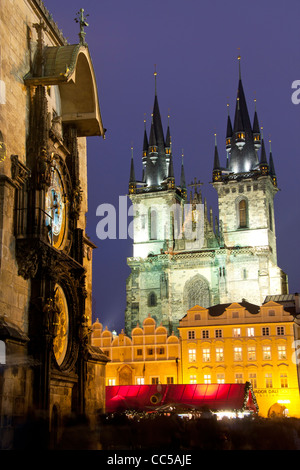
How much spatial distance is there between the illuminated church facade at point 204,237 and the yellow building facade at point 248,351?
1742 cm

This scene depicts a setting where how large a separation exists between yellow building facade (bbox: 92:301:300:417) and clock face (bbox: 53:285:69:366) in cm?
3044

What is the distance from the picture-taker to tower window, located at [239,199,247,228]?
70.4 metres

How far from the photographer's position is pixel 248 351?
4556cm

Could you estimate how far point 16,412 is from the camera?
1223 cm

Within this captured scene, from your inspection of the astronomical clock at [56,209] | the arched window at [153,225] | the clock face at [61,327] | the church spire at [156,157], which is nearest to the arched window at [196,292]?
the arched window at [153,225]

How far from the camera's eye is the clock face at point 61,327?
14617 mm

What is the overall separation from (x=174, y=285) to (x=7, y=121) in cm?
5546

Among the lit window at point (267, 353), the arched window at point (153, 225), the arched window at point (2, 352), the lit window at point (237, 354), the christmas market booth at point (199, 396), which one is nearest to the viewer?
the arched window at point (2, 352)

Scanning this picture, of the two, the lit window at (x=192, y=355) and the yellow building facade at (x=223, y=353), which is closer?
the yellow building facade at (x=223, y=353)

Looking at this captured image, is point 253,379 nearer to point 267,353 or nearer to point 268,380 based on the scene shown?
point 268,380

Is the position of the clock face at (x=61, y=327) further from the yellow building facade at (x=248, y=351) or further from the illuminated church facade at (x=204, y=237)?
the illuminated church facade at (x=204, y=237)

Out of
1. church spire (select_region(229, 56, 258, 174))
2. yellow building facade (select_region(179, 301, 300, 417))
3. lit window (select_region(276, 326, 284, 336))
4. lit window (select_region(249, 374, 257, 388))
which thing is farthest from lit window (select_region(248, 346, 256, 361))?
church spire (select_region(229, 56, 258, 174))
